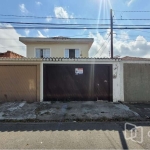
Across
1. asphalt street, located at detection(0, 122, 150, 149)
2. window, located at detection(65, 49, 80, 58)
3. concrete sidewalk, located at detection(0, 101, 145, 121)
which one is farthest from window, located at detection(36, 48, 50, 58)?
asphalt street, located at detection(0, 122, 150, 149)

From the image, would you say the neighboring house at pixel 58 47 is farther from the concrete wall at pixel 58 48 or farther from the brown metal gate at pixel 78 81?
the brown metal gate at pixel 78 81

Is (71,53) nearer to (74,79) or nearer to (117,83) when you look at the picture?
(74,79)

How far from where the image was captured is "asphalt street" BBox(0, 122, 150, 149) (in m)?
3.69

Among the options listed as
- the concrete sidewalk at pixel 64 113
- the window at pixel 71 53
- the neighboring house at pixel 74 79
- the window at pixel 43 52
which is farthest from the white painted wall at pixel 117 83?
the window at pixel 43 52

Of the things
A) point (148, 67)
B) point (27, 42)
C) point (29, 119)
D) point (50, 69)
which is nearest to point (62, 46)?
point (27, 42)

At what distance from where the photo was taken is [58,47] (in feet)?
44.4

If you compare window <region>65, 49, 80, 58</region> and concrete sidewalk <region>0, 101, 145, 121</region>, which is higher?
window <region>65, 49, 80, 58</region>

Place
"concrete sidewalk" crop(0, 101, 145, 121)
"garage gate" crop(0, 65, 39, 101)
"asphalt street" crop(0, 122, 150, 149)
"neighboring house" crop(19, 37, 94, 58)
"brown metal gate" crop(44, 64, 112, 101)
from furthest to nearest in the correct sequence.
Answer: "neighboring house" crop(19, 37, 94, 58)
"brown metal gate" crop(44, 64, 112, 101)
"garage gate" crop(0, 65, 39, 101)
"concrete sidewalk" crop(0, 101, 145, 121)
"asphalt street" crop(0, 122, 150, 149)

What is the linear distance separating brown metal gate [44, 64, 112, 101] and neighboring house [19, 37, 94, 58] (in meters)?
4.55

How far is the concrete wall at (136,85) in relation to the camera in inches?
348

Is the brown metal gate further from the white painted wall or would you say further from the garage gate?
the garage gate

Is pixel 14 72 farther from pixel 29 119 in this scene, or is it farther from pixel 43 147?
pixel 43 147

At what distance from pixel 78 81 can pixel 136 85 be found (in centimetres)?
364

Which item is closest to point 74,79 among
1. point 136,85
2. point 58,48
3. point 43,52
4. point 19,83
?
point 19,83
